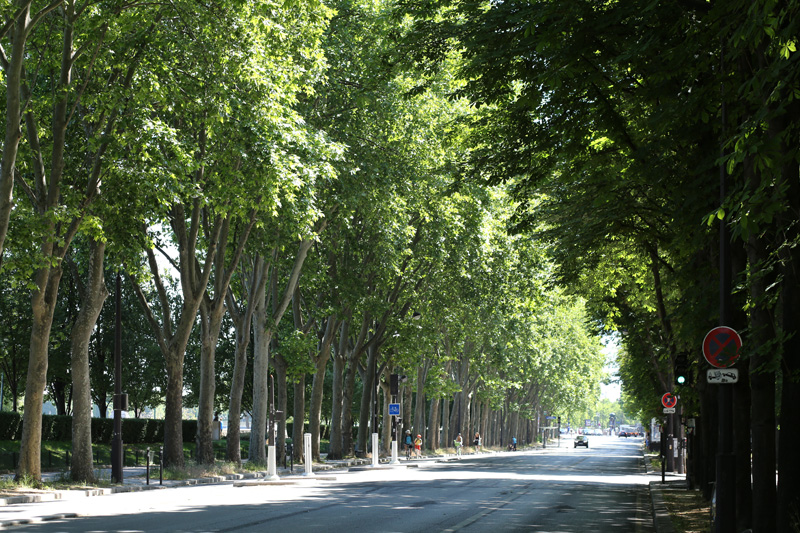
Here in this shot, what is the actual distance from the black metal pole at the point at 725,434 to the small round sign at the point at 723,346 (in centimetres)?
46

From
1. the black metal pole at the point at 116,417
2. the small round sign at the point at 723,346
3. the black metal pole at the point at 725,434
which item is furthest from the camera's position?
the black metal pole at the point at 116,417

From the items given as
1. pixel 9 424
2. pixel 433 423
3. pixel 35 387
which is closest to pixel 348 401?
pixel 9 424

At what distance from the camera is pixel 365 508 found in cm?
1962

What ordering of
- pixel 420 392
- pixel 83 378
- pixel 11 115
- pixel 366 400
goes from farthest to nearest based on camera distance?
pixel 420 392
pixel 366 400
pixel 83 378
pixel 11 115

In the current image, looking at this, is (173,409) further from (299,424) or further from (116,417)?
(299,424)

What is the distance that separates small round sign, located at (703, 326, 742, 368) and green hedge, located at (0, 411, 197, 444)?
33.9m

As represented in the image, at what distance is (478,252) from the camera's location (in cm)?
4031

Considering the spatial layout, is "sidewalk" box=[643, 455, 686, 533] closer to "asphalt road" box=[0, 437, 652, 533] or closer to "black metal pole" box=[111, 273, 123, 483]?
"asphalt road" box=[0, 437, 652, 533]

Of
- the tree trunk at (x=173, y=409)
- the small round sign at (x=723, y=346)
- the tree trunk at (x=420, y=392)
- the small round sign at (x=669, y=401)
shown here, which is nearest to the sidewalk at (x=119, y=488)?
the tree trunk at (x=173, y=409)

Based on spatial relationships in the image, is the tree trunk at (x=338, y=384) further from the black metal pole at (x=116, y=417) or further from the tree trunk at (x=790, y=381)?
the tree trunk at (x=790, y=381)

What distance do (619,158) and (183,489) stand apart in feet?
49.0

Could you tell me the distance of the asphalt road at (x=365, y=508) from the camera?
16.0 meters

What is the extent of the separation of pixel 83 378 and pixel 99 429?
24269mm

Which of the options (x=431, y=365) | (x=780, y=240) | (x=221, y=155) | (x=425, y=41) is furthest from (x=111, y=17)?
(x=431, y=365)
